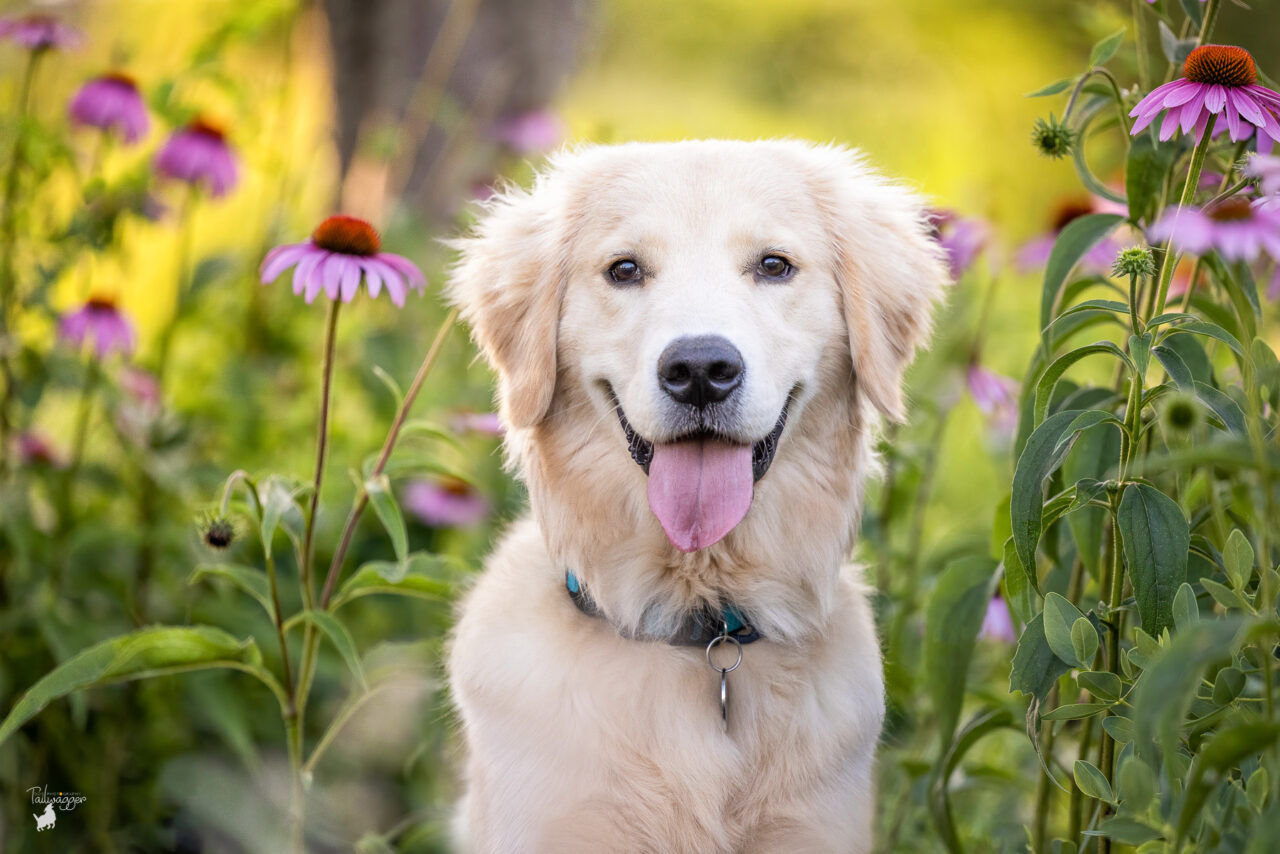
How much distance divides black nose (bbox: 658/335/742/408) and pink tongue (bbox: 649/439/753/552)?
0.47ft

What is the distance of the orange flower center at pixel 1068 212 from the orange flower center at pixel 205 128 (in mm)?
2441

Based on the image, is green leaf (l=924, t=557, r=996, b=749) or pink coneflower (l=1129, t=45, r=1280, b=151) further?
green leaf (l=924, t=557, r=996, b=749)

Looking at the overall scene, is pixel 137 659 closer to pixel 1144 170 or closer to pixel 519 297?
pixel 519 297

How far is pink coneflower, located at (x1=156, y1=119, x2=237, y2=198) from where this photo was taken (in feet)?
10.1

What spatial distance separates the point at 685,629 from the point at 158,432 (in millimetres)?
1849

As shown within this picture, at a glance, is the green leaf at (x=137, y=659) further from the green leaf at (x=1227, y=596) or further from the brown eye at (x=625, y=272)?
the green leaf at (x=1227, y=596)

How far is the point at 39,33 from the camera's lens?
8.96 feet

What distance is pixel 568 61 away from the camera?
5.46 m

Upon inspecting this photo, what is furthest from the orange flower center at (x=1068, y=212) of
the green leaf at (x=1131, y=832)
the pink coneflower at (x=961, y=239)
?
the green leaf at (x=1131, y=832)

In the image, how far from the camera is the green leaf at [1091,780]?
5.25ft

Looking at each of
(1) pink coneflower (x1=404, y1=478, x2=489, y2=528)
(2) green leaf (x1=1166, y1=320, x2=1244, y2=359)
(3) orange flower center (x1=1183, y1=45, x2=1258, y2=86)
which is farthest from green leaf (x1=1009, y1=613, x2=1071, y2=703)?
(1) pink coneflower (x1=404, y1=478, x2=489, y2=528)

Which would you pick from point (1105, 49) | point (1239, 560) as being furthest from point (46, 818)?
point (1105, 49)

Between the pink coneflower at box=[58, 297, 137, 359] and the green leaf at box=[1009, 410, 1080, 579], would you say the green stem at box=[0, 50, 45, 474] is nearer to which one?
the pink coneflower at box=[58, 297, 137, 359]

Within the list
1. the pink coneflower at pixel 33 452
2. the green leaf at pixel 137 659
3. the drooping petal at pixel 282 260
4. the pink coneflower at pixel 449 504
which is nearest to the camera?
the green leaf at pixel 137 659
